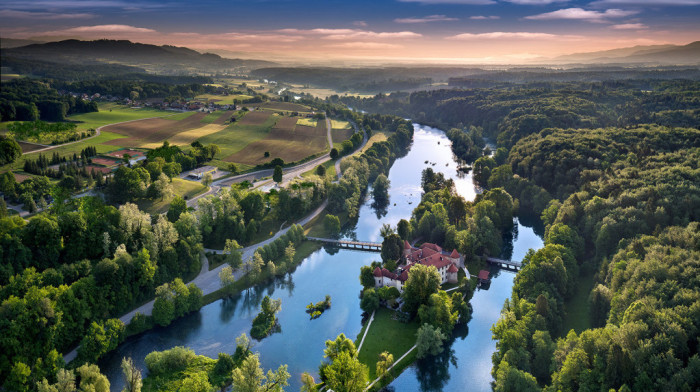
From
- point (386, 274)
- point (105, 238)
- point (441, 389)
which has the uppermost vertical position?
point (105, 238)

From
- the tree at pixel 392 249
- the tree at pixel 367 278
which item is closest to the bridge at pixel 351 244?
the tree at pixel 392 249

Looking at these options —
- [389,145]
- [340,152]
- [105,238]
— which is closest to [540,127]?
[389,145]

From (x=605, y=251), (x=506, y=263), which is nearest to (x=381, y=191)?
(x=506, y=263)

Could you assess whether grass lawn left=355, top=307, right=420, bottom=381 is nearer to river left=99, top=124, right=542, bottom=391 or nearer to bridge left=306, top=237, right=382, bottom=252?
river left=99, top=124, right=542, bottom=391

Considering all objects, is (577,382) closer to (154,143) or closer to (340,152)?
(340,152)

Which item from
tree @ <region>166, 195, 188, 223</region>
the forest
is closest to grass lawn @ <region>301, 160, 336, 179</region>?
the forest

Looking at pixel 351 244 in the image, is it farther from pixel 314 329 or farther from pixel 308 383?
pixel 308 383
